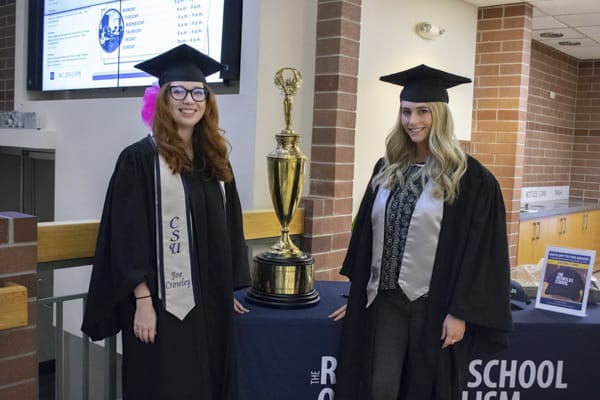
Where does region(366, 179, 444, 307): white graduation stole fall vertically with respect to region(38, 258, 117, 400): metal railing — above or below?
above

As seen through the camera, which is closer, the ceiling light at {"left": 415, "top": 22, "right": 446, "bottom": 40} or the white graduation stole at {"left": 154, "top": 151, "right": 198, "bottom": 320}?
the white graduation stole at {"left": 154, "top": 151, "right": 198, "bottom": 320}

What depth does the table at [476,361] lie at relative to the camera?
2.25 meters

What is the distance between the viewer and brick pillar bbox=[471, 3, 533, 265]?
4719 mm

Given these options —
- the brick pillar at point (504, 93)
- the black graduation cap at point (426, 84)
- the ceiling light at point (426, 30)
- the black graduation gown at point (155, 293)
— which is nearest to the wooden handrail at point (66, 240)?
the black graduation gown at point (155, 293)

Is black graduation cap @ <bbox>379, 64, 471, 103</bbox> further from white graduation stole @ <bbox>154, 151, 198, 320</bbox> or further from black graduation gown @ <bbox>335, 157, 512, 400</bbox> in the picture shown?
white graduation stole @ <bbox>154, 151, 198, 320</bbox>

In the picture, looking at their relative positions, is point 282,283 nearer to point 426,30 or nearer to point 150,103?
point 150,103

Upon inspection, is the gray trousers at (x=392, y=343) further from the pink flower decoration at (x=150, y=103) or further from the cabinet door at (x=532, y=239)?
the cabinet door at (x=532, y=239)

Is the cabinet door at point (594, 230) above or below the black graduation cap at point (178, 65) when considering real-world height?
below

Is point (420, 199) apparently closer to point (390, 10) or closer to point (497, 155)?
point (390, 10)

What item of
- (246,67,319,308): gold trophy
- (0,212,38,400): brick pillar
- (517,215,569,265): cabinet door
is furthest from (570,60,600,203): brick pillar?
(0,212,38,400): brick pillar

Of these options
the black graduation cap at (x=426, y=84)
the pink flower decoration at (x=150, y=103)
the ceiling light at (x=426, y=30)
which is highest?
the ceiling light at (x=426, y=30)

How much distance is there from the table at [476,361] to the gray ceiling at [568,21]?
308cm

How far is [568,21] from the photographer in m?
5.13

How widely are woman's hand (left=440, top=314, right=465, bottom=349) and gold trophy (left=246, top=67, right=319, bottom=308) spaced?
1.99ft
